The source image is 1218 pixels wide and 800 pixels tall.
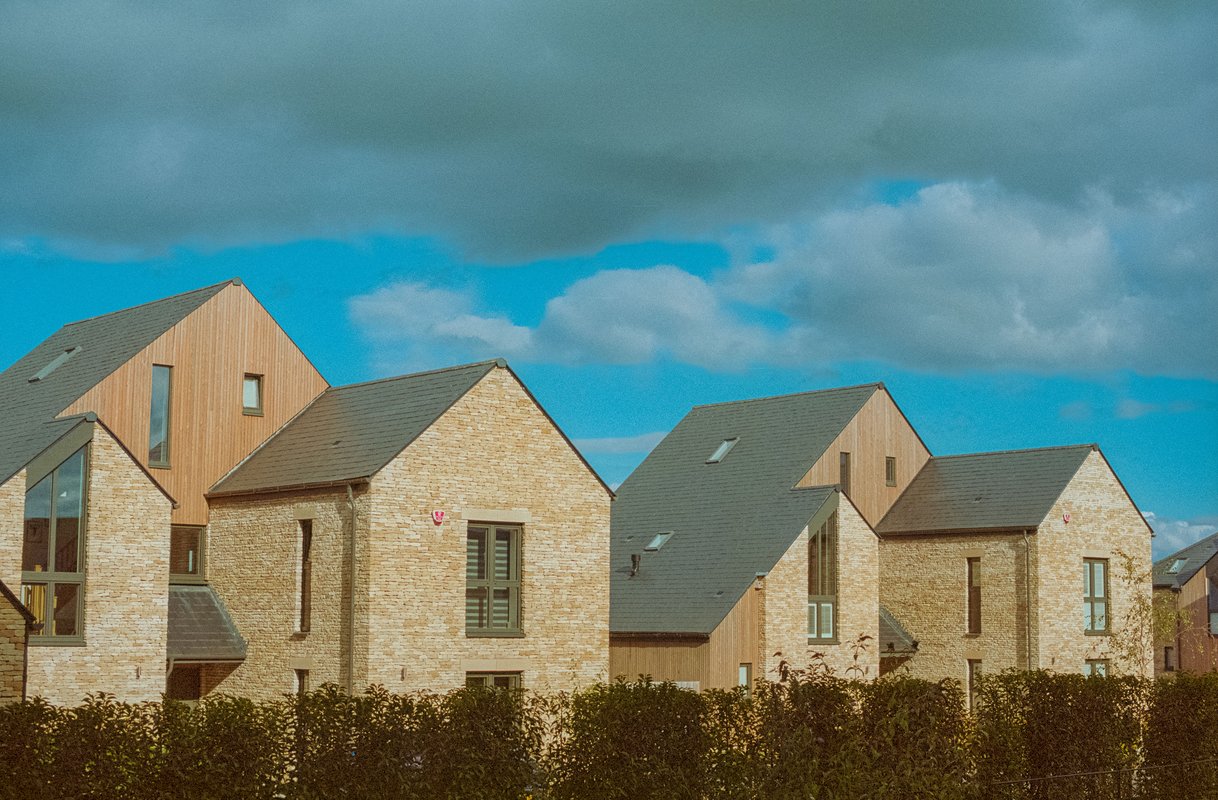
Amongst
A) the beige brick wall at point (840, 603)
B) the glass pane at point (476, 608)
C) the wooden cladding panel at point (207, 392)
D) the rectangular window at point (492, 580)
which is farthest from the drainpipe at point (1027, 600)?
the wooden cladding panel at point (207, 392)

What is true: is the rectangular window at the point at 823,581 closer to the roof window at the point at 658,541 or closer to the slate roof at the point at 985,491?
the roof window at the point at 658,541

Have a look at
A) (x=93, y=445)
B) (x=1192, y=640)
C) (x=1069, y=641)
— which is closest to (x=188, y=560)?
(x=93, y=445)

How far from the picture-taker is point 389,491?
25281 millimetres

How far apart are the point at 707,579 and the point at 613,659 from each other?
3239 mm

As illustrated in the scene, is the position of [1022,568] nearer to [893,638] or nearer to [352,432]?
[893,638]

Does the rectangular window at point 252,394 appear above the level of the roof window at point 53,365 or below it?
below

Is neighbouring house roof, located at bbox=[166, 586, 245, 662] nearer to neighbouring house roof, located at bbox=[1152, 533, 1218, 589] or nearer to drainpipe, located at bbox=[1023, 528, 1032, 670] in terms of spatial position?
drainpipe, located at bbox=[1023, 528, 1032, 670]

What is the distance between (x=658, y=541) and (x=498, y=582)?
442 inches

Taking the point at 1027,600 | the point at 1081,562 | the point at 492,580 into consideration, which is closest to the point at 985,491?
the point at 1081,562

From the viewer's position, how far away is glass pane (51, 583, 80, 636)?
79.2 ft

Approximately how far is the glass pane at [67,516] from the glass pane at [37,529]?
0.15 m

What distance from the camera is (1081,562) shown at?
38156 millimetres

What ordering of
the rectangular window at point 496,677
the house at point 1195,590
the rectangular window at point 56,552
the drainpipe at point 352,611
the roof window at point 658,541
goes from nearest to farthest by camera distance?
the rectangular window at point 56,552 < the drainpipe at point 352,611 < the rectangular window at point 496,677 < the roof window at point 658,541 < the house at point 1195,590

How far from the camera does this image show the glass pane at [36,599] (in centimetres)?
2395
